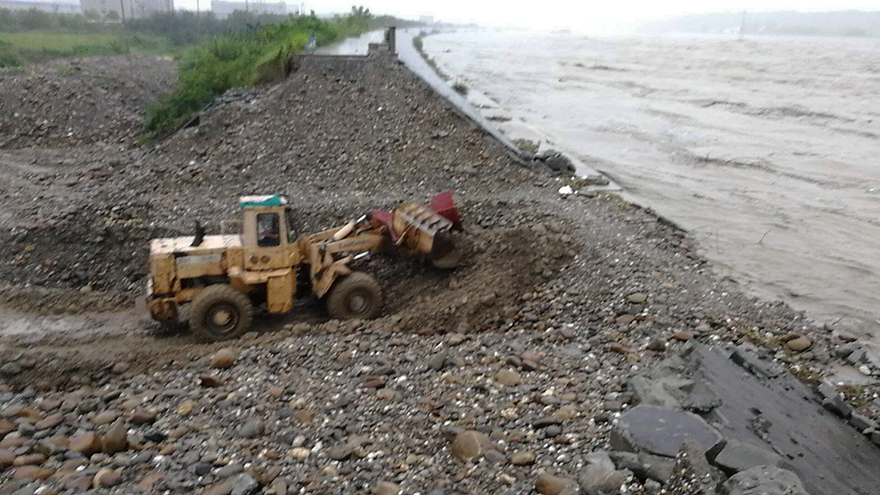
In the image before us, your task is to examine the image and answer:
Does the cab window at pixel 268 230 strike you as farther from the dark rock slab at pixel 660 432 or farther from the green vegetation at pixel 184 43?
the green vegetation at pixel 184 43

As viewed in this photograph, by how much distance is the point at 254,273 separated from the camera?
25.4 feet

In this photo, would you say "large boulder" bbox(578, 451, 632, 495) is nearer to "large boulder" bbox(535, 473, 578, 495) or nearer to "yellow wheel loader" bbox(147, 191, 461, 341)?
"large boulder" bbox(535, 473, 578, 495)

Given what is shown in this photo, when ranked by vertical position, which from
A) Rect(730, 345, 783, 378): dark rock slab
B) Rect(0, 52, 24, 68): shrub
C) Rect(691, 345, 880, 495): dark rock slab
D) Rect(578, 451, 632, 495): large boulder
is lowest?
Rect(691, 345, 880, 495): dark rock slab

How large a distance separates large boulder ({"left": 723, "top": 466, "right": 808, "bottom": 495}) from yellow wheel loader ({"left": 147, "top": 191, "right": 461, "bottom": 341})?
180 inches

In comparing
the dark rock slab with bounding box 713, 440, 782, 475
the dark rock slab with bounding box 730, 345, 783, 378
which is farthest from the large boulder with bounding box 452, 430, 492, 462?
the dark rock slab with bounding box 730, 345, 783, 378

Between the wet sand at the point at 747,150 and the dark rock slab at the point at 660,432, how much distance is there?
5002 millimetres

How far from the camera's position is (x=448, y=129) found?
49.5 feet

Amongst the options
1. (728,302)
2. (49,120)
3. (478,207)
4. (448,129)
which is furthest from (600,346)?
(49,120)

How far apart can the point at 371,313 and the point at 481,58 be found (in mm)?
40248

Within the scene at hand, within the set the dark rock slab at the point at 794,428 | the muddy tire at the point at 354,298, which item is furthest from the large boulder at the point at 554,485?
the muddy tire at the point at 354,298

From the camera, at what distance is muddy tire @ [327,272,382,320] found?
26.5ft

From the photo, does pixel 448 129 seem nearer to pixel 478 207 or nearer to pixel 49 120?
pixel 478 207

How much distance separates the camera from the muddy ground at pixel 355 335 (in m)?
5.01

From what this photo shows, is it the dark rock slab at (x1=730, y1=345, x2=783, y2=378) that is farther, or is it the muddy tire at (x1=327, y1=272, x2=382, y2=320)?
the muddy tire at (x1=327, y1=272, x2=382, y2=320)
